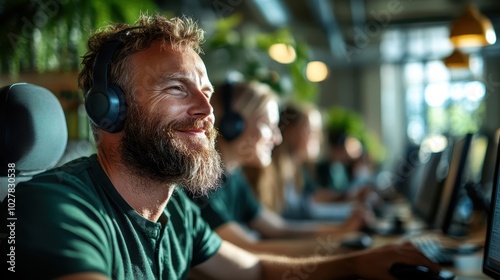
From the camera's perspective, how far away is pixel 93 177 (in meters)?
1.03

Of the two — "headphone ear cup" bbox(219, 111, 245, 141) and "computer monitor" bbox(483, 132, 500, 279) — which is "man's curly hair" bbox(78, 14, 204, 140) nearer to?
"computer monitor" bbox(483, 132, 500, 279)

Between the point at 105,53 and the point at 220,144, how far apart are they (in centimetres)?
112

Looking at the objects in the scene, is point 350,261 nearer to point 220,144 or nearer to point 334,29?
point 220,144

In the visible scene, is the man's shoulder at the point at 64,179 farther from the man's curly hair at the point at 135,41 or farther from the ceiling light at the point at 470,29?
the ceiling light at the point at 470,29

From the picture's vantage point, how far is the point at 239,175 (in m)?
2.45

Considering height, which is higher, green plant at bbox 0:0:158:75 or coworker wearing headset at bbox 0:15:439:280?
green plant at bbox 0:0:158:75

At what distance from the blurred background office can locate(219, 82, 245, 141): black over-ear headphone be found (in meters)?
0.42

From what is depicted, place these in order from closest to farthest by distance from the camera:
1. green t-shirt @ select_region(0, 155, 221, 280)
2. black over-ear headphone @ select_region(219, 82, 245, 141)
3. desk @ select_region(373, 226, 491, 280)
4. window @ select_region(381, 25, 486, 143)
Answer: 1. green t-shirt @ select_region(0, 155, 221, 280)
2. desk @ select_region(373, 226, 491, 280)
3. black over-ear headphone @ select_region(219, 82, 245, 141)
4. window @ select_region(381, 25, 486, 143)

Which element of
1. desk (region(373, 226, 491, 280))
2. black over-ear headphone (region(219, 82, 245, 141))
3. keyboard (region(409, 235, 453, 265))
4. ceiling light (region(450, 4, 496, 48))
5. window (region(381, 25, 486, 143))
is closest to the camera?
desk (region(373, 226, 491, 280))

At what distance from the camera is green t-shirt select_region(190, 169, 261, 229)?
200cm

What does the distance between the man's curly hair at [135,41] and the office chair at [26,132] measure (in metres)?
0.08

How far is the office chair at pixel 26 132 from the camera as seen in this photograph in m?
1.04

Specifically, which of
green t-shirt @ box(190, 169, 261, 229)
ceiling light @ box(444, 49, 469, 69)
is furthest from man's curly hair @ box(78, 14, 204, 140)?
ceiling light @ box(444, 49, 469, 69)

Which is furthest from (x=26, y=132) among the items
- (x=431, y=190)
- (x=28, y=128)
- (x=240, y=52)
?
(x=240, y=52)
